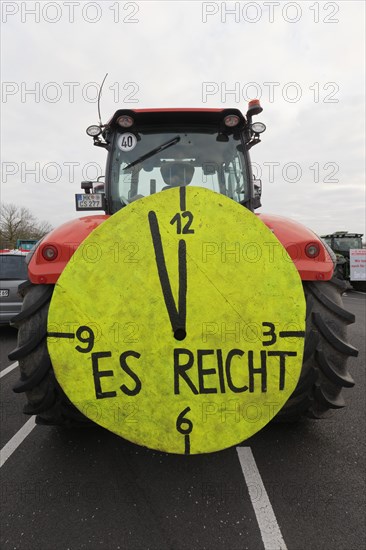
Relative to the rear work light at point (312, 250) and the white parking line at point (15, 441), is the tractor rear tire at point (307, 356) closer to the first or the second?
the rear work light at point (312, 250)

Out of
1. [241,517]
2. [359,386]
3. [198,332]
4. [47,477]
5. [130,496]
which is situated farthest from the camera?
[359,386]

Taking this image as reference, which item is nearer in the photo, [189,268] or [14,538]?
[189,268]

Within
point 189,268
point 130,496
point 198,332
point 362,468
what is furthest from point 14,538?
point 362,468

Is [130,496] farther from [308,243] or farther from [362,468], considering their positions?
[308,243]

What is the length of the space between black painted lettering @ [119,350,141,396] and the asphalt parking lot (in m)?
0.84

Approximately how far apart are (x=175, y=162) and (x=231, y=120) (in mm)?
548

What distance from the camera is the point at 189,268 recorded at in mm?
1544

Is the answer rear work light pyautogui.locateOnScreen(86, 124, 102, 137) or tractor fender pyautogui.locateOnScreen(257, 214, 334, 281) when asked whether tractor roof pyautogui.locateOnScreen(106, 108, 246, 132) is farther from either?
tractor fender pyautogui.locateOnScreen(257, 214, 334, 281)

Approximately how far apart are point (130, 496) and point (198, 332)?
1.23m

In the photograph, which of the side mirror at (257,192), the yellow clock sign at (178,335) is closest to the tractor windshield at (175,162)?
the side mirror at (257,192)

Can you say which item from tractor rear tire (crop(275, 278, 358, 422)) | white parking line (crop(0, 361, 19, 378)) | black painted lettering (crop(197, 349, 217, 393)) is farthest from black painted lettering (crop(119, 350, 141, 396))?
white parking line (crop(0, 361, 19, 378))

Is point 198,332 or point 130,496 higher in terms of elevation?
point 198,332

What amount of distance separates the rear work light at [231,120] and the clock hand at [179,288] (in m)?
1.51

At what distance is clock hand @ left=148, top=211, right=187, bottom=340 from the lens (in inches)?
59.9
